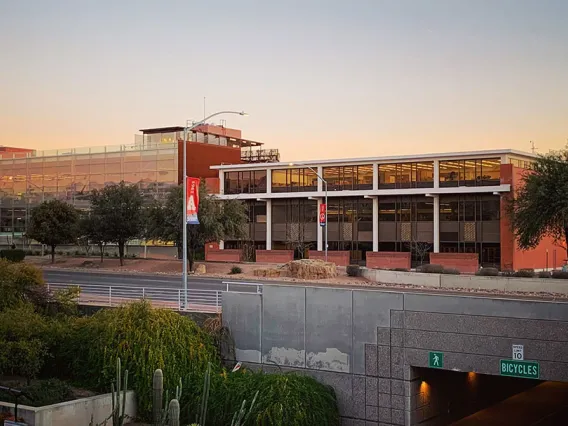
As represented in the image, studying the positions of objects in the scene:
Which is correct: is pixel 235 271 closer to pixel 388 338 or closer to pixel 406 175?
pixel 406 175

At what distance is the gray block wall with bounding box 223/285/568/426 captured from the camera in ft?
71.5

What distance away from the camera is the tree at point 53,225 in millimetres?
66438

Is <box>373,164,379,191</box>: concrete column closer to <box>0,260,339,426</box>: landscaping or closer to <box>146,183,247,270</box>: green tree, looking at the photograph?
<box>146,183,247,270</box>: green tree

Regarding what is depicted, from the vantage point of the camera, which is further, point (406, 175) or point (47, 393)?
point (406, 175)

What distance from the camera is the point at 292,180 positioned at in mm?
74812

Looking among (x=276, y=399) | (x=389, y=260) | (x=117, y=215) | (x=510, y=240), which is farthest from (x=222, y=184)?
(x=276, y=399)

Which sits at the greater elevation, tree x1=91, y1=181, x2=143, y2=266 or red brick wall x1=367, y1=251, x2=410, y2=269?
tree x1=91, y1=181, x2=143, y2=266

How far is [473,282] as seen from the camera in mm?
42125

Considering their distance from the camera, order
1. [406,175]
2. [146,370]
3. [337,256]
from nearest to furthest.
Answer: [146,370] → [337,256] → [406,175]

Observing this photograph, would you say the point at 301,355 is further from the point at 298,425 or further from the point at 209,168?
the point at 209,168

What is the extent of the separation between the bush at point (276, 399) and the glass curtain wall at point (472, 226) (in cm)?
4266

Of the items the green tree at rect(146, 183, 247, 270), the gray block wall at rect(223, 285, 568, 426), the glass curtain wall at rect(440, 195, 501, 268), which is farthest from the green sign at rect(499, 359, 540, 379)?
the glass curtain wall at rect(440, 195, 501, 268)

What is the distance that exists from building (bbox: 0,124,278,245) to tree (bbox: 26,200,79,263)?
12769 millimetres

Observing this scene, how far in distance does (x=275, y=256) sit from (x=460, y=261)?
58.4 ft
